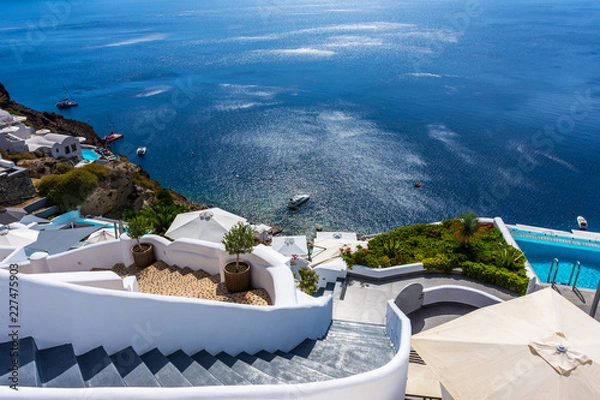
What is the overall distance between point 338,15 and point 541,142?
149 m

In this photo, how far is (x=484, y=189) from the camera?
147 feet

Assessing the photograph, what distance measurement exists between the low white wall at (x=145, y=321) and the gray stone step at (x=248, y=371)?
373 mm

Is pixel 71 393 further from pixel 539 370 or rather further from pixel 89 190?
pixel 89 190

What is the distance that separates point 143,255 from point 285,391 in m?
9.09

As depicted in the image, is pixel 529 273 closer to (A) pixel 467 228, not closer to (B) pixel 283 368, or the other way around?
(A) pixel 467 228

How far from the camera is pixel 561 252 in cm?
2525

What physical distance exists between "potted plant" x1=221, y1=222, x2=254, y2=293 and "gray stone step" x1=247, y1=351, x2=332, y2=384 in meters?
2.55

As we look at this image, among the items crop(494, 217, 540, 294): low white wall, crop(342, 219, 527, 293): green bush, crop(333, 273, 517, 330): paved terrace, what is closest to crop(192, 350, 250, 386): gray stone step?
crop(333, 273, 517, 330): paved terrace

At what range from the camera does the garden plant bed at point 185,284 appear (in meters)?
11.1

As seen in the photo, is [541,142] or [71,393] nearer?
[71,393]

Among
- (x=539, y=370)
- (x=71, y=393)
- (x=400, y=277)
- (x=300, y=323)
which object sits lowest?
(x=400, y=277)

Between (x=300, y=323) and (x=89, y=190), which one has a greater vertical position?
(x=300, y=323)

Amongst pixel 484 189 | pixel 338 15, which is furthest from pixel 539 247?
pixel 338 15

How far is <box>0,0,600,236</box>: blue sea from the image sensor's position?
44.4 metres
